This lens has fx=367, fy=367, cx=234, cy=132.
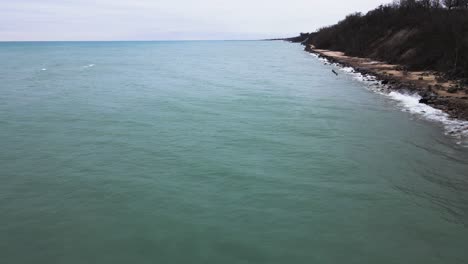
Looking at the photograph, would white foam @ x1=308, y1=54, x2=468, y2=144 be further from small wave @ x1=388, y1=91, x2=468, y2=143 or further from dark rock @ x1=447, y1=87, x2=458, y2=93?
dark rock @ x1=447, y1=87, x2=458, y2=93

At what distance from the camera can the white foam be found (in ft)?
56.6

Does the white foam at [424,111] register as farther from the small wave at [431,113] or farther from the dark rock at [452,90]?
the dark rock at [452,90]

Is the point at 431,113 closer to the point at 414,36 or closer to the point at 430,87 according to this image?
the point at 430,87

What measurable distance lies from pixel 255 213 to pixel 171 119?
1210 centimetres

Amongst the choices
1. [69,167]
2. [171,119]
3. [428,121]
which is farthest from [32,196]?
[428,121]

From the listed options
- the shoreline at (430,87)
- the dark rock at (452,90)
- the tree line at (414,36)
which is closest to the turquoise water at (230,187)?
the shoreline at (430,87)

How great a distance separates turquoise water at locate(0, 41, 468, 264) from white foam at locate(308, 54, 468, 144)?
0.67 meters

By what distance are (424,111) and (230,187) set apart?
15480 mm

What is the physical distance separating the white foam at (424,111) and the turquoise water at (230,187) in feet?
2.21

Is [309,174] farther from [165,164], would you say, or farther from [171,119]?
[171,119]

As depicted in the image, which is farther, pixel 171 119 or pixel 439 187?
pixel 171 119

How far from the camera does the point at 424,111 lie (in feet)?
71.8

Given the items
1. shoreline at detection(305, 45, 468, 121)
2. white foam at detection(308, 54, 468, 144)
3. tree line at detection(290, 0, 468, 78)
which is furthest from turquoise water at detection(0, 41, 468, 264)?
tree line at detection(290, 0, 468, 78)

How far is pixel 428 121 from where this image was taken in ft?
64.7
